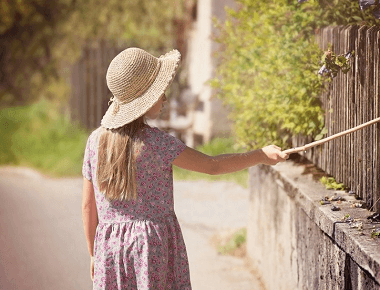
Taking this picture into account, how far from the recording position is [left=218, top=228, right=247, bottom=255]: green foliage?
6300 mm

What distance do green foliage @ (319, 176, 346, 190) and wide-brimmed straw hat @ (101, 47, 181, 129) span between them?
1.23 meters

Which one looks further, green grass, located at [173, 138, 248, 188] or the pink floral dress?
green grass, located at [173, 138, 248, 188]

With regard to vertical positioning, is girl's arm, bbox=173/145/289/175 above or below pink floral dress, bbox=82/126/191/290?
above

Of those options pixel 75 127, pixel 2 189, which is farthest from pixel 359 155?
pixel 75 127

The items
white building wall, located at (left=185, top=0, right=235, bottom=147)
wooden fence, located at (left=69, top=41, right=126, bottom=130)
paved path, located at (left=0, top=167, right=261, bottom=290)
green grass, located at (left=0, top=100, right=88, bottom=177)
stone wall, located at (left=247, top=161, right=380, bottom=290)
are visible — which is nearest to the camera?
stone wall, located at (left=247, top=161, right=380, bottom=290)

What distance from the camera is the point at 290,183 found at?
415cm

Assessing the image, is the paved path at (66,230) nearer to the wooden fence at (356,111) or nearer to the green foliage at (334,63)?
the wooden fence at (356,111)

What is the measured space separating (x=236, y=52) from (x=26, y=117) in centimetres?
871

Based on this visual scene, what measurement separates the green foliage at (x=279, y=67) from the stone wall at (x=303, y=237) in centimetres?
33

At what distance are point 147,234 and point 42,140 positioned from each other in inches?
375

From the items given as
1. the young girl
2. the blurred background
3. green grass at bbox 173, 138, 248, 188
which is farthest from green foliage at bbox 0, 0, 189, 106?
the young girl

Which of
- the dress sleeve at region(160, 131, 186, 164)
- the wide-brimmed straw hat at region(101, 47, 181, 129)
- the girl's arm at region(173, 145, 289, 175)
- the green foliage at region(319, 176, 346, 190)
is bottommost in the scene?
the green foliage at region(319, 176, 346, 190)

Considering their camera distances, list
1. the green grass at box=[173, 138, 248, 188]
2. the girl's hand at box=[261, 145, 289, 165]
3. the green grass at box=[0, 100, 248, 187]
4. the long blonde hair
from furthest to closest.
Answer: the green grass at box=[0, 100, 248, 187], the green grass at box=[173, 138, 248, 188], the girl's hand at box=[261, 145, 289, 165], the long blonde hair

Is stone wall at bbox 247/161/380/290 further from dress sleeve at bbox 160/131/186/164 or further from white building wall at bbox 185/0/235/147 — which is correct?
white building wall at bbox 185/0/235/147
